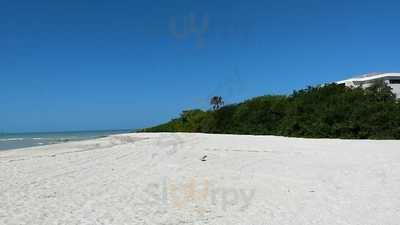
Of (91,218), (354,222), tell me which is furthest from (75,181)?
(354,222)

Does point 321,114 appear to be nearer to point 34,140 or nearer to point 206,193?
point 206,193

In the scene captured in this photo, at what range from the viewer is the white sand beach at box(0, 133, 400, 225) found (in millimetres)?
5387

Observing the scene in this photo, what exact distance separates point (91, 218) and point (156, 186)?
8.26ft

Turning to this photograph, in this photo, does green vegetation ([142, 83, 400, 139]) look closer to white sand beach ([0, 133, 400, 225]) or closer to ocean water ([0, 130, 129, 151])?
white sand beach ([0, 133, 400, 225])

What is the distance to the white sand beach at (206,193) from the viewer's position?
17.7 ft

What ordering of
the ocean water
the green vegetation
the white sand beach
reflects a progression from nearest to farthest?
1. the white sand beach
2. the green vegetation
3. the ocean water

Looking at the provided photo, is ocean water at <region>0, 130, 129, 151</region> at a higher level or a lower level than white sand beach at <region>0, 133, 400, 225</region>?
higher

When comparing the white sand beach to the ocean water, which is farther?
the ocean water

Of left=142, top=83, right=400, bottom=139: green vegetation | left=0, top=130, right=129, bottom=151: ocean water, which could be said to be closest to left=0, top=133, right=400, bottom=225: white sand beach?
left=142, top=83, right=400, bottom=139: green vegetation

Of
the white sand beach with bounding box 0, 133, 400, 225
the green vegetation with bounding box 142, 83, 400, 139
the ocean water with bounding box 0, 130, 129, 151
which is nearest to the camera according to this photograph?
the white sand beach with bounding box 0, 133, 400, 225

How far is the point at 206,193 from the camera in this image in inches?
281

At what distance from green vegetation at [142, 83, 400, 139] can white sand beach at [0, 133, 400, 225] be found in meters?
10.9

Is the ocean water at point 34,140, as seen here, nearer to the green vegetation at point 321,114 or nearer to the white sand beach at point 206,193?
→ the green vegetation at point 321,114

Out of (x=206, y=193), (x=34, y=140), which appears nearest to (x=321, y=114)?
(x=206, y=193)
